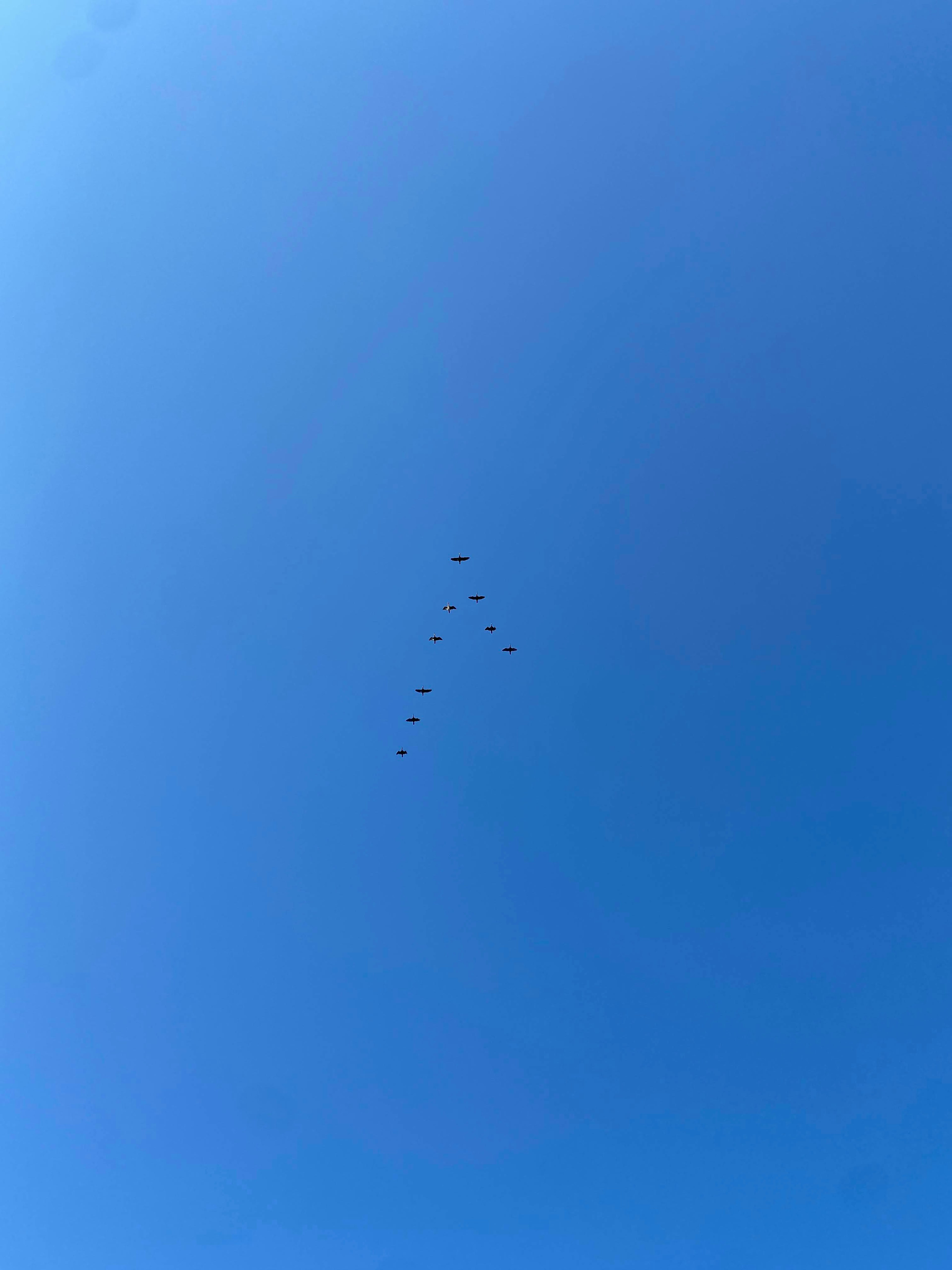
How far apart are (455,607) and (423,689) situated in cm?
1514

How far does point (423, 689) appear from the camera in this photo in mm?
136875

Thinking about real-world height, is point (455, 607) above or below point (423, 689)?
above

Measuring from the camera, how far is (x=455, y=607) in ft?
451
